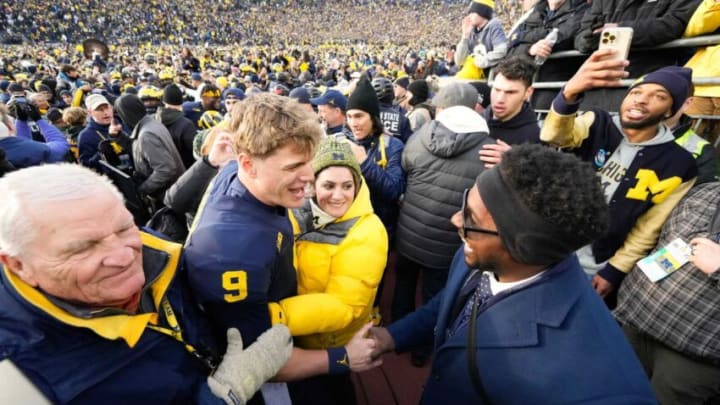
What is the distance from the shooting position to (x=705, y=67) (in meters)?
2.73

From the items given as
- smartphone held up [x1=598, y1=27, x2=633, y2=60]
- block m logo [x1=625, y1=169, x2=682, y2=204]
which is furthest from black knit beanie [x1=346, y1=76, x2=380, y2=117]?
block m logo [x1=625, y1=169, x2=682, y2=204]

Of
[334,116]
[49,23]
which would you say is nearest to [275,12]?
[49,23]

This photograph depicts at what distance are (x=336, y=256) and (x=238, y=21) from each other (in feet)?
193

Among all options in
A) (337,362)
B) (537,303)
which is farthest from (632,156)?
(337,362)

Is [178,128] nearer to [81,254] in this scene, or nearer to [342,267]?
[342,267]

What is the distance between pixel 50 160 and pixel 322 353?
3922 millimetres

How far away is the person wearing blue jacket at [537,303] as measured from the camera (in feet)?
3.85

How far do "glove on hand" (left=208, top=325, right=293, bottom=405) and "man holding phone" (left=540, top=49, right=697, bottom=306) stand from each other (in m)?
1.97

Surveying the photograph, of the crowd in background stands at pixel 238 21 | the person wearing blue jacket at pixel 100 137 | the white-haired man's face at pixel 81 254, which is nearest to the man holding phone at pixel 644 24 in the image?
the white-haired man's face at pixel 81 254

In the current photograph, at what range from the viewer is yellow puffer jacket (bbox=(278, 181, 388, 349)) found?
195cm

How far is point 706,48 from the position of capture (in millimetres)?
2797

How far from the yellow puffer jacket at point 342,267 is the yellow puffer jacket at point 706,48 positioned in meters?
2.99

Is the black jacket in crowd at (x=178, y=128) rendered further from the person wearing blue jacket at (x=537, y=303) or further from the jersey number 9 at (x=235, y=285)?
the person wearing blue jacket at (x=537, y=303)

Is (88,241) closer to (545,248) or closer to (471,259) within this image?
(471,259)
